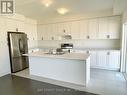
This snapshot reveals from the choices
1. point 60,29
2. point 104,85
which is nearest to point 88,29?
point 60,29

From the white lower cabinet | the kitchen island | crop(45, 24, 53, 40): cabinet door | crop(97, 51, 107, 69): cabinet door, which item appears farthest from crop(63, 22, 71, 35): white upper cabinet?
the kitchen island

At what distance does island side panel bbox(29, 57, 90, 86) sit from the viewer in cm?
305

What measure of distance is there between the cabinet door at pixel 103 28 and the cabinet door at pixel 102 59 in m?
0.79

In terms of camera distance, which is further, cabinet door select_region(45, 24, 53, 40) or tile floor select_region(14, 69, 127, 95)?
cabinet door select_region(45, 24, 53, 40)

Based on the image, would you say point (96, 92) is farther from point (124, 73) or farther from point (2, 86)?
point (2, 86)

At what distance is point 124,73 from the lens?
4020mm

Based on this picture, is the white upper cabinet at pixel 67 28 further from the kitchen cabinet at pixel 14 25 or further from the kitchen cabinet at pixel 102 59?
the kitchen cabinet at pixel 14 25

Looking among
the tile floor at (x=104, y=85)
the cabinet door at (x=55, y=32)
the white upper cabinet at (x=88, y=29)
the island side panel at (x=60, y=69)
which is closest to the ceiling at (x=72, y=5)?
the white upper cabinet at (x=88, y=29)

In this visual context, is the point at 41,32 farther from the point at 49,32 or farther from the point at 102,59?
the point at 102,59

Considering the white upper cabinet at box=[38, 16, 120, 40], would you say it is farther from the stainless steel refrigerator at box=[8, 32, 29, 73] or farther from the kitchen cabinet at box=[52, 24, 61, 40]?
the stainless steel refrigerator at box=[8, 32, 29, 73]

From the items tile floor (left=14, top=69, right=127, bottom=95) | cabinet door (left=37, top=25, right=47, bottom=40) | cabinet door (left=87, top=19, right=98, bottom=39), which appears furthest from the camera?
cabinet door (left=37, top=25, right=47, bottom=40)

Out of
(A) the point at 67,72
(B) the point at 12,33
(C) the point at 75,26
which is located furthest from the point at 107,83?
(B) the point at 12,33

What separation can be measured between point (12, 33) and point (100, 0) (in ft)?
11.6

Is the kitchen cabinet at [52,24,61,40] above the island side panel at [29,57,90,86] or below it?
above
